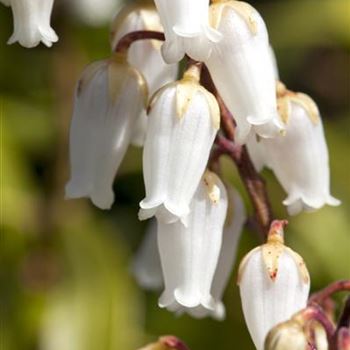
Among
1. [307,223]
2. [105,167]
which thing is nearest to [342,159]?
[307,223]

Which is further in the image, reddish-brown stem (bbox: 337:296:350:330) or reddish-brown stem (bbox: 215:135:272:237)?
reddish-brown stem (bbox: 215:135:272:237)

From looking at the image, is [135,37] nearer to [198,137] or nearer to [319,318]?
[198,137]

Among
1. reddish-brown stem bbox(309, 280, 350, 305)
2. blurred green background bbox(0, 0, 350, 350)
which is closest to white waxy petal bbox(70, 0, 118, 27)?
blurred green background bbox(0, 0, 350, 350)

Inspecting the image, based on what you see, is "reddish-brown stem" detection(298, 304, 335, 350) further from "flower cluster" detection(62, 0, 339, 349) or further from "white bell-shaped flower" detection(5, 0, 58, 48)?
"white bell-shaped flower" detection(5, 0, 58, 48)

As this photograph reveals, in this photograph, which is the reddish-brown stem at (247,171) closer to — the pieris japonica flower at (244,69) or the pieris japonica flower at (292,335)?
the pieris japonica flower at (244,69)

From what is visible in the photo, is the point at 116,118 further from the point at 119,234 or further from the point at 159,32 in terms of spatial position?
the point at 119,234

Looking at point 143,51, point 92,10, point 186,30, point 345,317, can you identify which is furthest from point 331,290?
point 92,10
